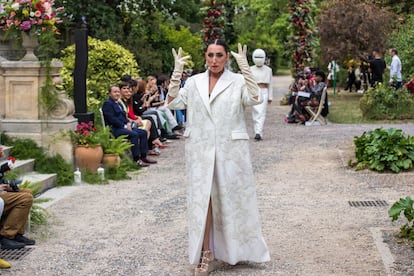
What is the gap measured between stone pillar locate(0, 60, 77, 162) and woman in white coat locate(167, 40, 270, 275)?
4546 millimetres

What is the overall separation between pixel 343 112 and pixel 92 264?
1534 cm

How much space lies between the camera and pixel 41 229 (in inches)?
289

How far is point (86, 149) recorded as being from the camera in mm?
10133

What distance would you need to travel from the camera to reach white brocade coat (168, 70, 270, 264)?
569 cm

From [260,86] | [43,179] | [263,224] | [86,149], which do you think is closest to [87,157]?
[86,149]

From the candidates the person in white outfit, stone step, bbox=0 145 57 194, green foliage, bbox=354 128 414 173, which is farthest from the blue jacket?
the person in white outfit

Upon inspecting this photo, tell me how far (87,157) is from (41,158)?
0.63 m

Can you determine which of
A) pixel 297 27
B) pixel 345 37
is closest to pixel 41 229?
pixel 297 27

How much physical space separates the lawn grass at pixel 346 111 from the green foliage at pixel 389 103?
343 mm

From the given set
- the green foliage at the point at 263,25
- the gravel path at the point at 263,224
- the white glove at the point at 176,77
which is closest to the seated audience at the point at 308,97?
the gravel path at the point at 263,224

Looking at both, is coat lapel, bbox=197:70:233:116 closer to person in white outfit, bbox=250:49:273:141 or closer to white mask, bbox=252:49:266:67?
person in white outfit, bbox=250:49:273:141

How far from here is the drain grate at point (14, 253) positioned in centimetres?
637

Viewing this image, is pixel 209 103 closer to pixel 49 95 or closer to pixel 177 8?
pixel 49 95

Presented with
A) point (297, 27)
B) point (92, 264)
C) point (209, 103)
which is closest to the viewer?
point (209, 103)
